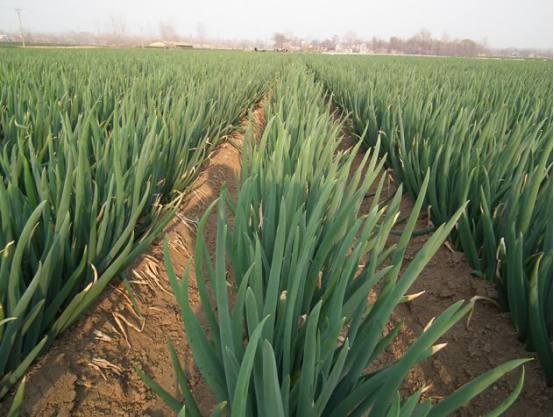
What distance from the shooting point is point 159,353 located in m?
1.16

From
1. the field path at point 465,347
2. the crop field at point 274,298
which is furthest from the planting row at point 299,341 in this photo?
the field path at point 465,347

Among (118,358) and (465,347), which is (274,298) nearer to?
(118,358)

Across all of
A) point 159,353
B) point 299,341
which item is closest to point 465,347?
point 299,341

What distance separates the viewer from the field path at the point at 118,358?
94cm

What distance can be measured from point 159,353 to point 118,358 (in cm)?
12

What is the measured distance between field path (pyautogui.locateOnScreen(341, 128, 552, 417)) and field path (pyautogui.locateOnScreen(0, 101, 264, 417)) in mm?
658

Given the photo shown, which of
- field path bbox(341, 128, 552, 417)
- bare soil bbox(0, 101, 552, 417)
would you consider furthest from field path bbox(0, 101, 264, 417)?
field path bbox(341, 128, 552, 417)

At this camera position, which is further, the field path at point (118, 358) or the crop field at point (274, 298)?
the field path at point (118, 358)

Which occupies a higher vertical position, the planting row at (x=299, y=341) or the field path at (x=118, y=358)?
the planting row at (x=299, y=341)

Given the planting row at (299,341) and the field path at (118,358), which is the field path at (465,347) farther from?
the field path at (118,358)

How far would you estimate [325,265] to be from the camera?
1.09m

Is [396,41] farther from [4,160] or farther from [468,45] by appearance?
[4,160]

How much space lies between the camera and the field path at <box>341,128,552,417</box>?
98 centimetres

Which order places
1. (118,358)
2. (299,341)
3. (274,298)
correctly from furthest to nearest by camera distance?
(118,358)
(299,341)
(274,298)
